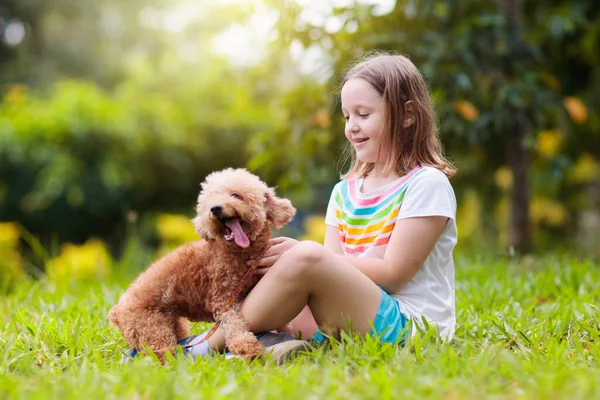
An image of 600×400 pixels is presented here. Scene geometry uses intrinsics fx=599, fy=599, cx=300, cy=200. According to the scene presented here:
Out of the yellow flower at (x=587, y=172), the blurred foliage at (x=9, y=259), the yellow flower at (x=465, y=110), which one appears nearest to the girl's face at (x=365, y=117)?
the yellow flower at (x=465, y=110)

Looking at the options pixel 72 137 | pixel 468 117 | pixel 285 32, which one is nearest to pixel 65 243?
pixel 72 137

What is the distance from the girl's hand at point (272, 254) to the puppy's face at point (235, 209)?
113 millimetres

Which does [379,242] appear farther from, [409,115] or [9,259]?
[9,259]

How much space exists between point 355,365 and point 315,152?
3.00m

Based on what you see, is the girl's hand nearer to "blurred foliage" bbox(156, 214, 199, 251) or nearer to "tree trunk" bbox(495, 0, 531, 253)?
"tree trunk" bbox(495, 0, 531, 253)

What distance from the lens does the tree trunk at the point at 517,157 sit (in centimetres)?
479

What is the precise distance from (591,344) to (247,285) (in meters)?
1.32

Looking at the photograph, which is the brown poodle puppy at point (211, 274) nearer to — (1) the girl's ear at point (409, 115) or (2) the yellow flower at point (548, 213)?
(1) the girl's ear at point (409, 115)

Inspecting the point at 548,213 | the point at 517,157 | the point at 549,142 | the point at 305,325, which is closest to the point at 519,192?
the point at 517,157

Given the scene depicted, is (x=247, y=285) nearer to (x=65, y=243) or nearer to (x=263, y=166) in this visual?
(x=263, y=166)

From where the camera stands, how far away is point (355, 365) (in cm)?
204

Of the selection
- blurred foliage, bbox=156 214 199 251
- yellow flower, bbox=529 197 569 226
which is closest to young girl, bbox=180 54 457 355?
blurred foliage, bbox=156 214 199 251

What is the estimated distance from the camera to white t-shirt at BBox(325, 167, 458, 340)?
7.82 ft

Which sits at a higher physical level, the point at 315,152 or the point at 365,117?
the point at 365,117
